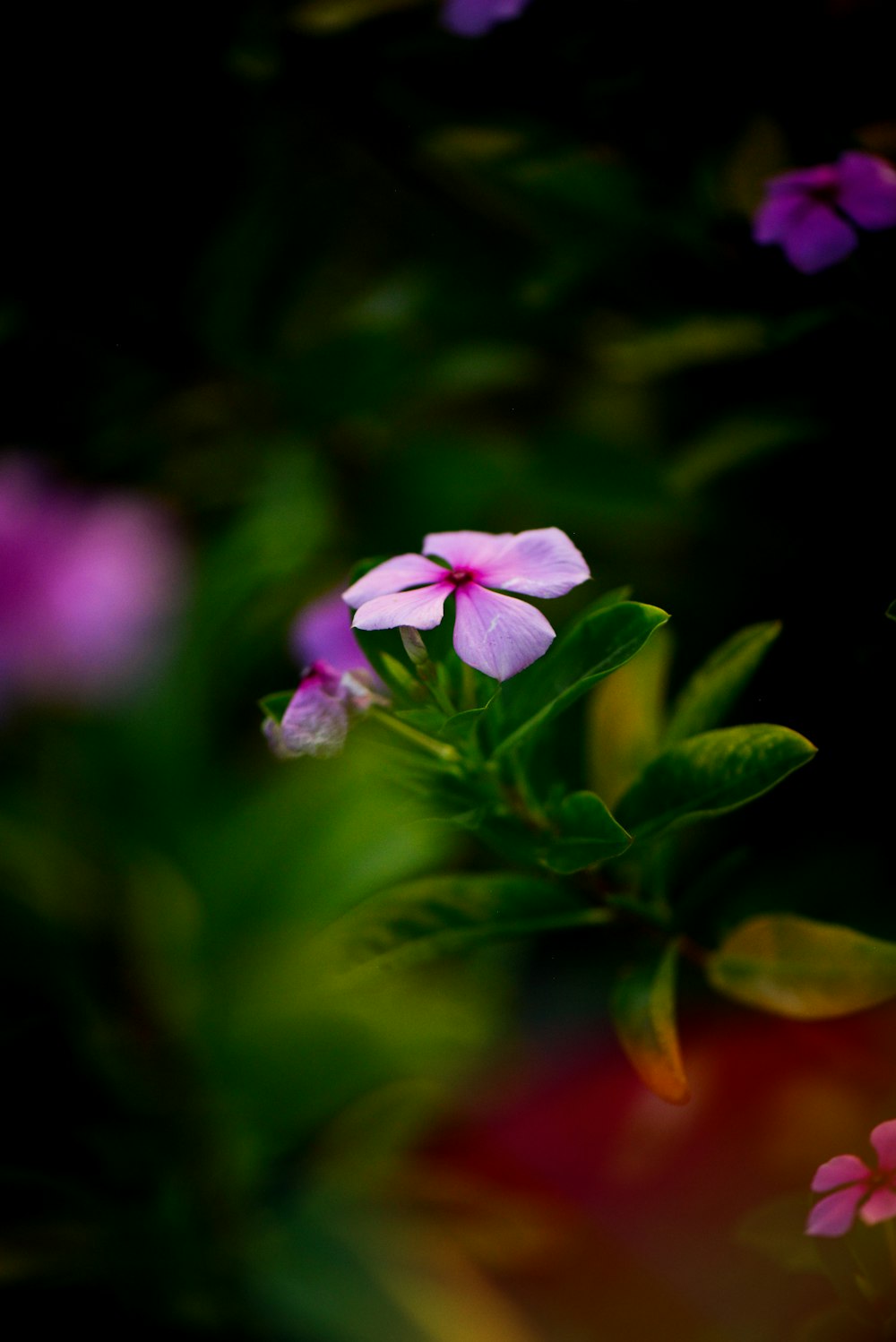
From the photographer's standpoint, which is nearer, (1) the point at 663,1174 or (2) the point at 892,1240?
(2) the point at 892,1240

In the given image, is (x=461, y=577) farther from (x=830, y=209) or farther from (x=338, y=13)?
(x=338, y=13)

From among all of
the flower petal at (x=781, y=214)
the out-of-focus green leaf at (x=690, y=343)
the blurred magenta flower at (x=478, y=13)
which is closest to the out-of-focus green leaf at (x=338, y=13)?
the blurred magenta flower at (x=478, y=13)

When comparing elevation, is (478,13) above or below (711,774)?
above

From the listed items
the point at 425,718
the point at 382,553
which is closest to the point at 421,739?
the point at 425,718

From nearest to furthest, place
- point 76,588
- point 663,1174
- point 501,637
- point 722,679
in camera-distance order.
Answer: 1. point 501,637
2. point 722,679
3. point 663,1174
4. point 76,588

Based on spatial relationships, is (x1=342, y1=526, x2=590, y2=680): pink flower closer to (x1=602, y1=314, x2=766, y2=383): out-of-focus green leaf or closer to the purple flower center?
the purple flower center

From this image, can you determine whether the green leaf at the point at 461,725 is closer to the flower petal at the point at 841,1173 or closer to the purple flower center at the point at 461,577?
the purple flower center at the point at 461,577
